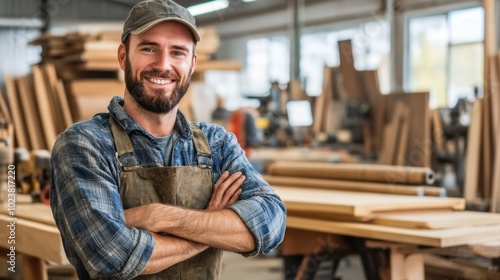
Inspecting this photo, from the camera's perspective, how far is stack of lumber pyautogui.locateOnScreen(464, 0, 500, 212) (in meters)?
4.90

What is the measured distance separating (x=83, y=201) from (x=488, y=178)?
3.68m

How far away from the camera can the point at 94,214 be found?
1931 millimetres

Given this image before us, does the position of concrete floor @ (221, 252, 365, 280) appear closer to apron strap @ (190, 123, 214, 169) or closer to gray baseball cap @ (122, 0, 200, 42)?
apron strap @ (190, 123, 214, 169)

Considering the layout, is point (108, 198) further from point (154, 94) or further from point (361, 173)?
point (361, 173)

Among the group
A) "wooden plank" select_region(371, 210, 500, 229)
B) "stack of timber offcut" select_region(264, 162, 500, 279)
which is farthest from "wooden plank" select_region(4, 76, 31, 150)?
"wooden plank" select_region(371, 210, 500, 229)

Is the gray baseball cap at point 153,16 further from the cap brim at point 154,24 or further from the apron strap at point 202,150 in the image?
the apron strap at point 202,150

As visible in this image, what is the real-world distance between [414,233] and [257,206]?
1.17m

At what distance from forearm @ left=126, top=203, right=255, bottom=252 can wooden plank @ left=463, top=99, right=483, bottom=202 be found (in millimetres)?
3273

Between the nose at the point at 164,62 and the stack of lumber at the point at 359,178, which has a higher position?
the nose at the point at 164,62

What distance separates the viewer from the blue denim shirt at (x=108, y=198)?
1.93m

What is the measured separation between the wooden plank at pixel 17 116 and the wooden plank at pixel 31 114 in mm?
38

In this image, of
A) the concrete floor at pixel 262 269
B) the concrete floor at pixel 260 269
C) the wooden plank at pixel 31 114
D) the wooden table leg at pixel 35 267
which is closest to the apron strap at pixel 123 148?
the wooden table leg at pixel 35 267

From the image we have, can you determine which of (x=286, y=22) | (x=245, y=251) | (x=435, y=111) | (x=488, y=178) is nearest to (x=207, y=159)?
(x=245, y=251)

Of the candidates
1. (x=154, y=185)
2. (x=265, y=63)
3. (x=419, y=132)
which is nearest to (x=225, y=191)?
(x=154, y=185)
